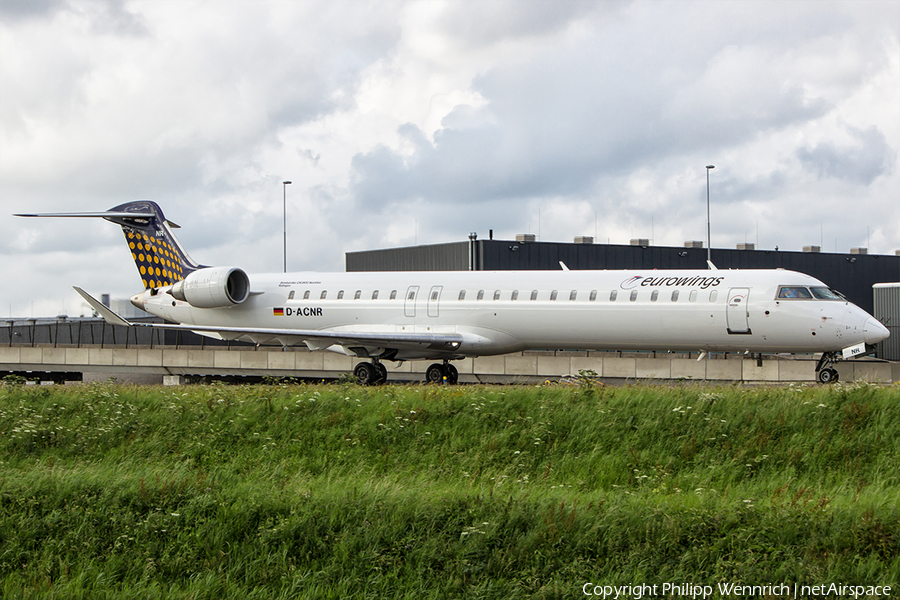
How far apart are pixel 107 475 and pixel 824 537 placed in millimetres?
10678

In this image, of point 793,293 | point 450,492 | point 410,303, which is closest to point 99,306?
point 410,303

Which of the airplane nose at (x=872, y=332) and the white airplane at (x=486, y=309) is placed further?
the white airplane at (x=486, y=309)

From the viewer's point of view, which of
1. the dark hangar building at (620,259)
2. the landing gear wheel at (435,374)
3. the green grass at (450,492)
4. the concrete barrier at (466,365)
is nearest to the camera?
the green grass at (450,492)

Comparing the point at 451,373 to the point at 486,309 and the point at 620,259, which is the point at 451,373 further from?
the point at 620,259

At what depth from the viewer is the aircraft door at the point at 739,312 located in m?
23.3

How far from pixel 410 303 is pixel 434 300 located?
0.89 m

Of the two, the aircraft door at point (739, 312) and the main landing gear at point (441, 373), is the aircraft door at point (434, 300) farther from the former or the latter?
the aircraft door at point (739, 312)

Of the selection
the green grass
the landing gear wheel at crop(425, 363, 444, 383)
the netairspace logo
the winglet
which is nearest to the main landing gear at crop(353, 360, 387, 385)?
the landing gear wheel at crop(425, 363, 444, 383)

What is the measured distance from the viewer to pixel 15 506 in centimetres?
1320

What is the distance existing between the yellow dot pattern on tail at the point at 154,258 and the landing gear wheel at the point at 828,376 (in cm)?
2371

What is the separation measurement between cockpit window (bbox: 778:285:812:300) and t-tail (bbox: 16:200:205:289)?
74.2ft

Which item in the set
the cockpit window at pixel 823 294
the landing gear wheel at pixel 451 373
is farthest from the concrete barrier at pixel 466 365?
the landing gear wheel at pixel 451 373

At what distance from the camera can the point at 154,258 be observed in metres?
34.8

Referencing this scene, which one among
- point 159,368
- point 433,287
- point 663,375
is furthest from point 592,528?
point 159,368
